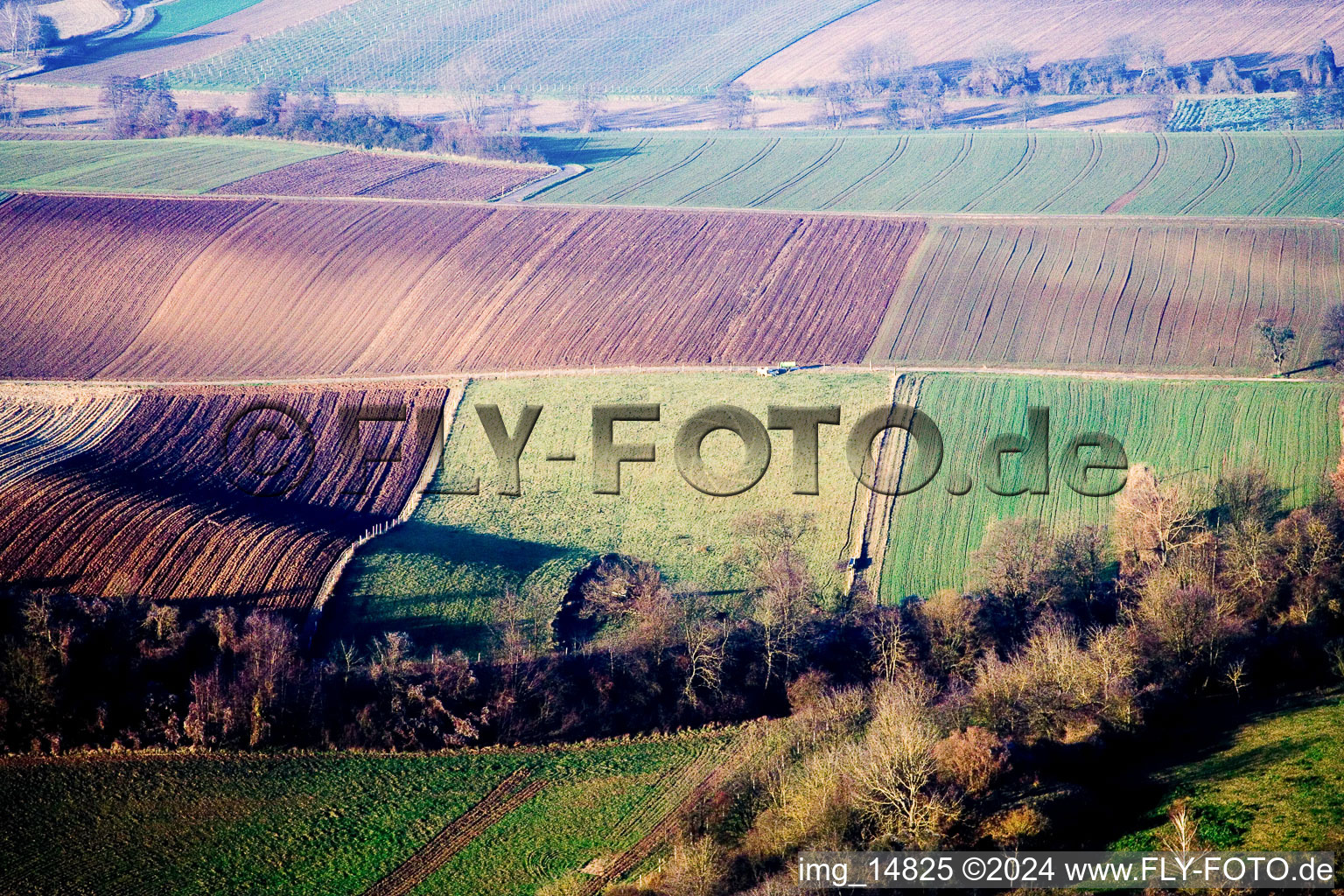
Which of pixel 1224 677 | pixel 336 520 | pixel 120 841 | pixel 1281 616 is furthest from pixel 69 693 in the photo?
pixel 1281 616

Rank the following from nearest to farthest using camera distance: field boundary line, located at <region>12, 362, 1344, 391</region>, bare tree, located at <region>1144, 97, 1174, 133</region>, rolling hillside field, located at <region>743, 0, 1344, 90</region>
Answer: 1. field boundary line, located at <region>12, 362, 1344, 391</region>
2. bare tree, located at <region>1144, 97, 1174, 133</region>
3. rolling hillside field, located at <region>743, 0, 1344, 90</region>

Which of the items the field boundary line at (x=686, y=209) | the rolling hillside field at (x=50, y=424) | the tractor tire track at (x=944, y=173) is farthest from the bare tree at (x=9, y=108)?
the tractor tire track at (x=944, y=173)

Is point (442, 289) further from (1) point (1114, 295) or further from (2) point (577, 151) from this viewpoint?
(1) point (1114, 295)

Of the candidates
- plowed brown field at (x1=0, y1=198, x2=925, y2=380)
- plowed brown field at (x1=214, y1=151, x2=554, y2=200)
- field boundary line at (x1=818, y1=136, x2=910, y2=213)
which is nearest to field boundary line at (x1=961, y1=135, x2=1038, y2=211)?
plowed brown field at (x1=0, y1=198, x2=925, y2=380)

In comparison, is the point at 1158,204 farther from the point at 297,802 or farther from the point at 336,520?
the point at 297,802

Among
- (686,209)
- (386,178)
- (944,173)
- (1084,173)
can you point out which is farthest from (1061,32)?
(386,178)

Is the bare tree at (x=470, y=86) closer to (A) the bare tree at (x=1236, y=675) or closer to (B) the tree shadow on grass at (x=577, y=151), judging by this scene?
(B) the tree shadow on grass at (x=577, y=151)

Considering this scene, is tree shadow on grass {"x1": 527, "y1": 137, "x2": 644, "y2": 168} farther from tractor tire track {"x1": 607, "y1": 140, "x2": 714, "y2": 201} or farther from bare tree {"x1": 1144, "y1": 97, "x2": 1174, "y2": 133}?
bare tree {"x1": 1144, "y1": 97, "x2": 1174, "y2": 133}
